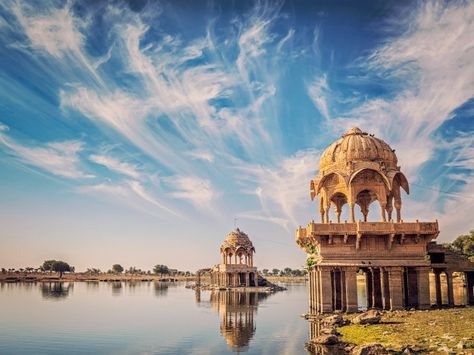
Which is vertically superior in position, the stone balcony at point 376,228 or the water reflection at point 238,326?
the stone balcony at point 376,228

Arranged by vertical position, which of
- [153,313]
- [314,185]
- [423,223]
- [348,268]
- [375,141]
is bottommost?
[153,313]

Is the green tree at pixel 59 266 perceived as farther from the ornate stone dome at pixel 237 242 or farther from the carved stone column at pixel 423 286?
the carved stone column at pixel 423 286

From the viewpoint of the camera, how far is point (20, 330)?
111ft

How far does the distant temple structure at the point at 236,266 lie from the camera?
9175cm

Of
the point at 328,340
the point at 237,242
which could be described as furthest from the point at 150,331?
the point at 237,242

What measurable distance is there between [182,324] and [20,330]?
11.5 meters

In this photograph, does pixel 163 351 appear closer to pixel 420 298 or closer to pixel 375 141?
pixel 420 298

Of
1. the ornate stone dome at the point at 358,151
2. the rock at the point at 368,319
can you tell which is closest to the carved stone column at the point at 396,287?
the rock at the point at 368,319

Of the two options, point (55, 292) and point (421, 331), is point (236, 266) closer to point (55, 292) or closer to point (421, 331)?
point (55, 292)

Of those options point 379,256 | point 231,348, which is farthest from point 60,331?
point 379,256

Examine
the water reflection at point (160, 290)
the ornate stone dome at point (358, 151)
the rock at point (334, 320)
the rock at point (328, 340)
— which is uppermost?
the ornate stone dome at point (358, 151)

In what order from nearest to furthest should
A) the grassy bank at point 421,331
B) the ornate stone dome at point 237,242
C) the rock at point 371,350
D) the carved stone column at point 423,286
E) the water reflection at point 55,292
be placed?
the rock at point 371,350 → the grassy bank at point 421,331 → the carved stone column at point 423,286 → the water reflection at point 55,292 → the ornate stone dome at point 237,242

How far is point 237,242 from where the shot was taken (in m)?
95.5

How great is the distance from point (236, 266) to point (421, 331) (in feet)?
234
